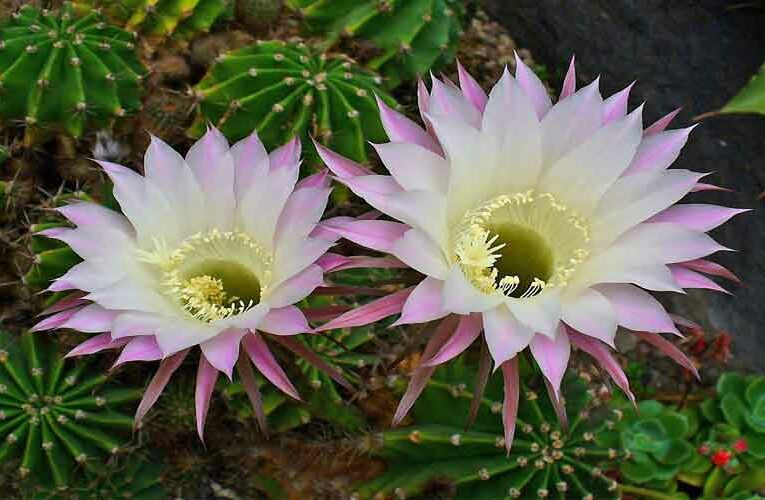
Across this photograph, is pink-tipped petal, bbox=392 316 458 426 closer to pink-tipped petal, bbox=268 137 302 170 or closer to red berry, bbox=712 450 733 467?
pink-tipped petal, bbox=268 137 302 170

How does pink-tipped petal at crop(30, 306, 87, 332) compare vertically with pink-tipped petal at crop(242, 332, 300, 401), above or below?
above

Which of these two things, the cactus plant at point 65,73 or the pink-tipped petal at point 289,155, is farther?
the cactus plant at point 65,73

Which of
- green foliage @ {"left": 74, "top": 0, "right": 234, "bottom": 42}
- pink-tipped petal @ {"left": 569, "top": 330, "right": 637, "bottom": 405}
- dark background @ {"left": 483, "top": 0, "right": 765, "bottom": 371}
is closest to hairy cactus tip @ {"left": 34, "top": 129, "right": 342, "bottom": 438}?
pink-tipped petal @ {"left": 569, "top": 330, "right": 637, "bottom": 405}

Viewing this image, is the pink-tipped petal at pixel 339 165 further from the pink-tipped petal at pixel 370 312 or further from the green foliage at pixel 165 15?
the green foliage at pixel 165 15

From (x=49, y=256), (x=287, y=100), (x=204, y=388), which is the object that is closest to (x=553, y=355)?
(x=204, y=388)

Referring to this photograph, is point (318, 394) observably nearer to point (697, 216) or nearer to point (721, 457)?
point (697, 216)

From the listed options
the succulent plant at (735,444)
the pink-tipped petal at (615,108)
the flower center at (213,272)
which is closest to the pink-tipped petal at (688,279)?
the pink-tipped petal at (615,108)
